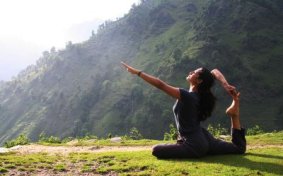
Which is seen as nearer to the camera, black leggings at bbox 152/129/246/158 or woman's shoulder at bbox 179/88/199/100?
woman's shoulder at bbox 179/88/199/100

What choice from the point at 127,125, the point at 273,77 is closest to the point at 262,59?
the point at 273,77

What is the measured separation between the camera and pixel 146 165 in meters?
15.2

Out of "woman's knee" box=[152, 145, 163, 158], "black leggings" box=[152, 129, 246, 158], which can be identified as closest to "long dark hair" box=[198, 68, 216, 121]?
"black leggings" box=[152, 129, 246, 158]

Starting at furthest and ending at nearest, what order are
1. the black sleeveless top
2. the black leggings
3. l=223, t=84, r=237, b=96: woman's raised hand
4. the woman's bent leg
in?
1. the woman's bent leg
2. the black leggings
3. l=223, t=84, r=237, b=96: woman's raised hand
4. the black sleeveless top

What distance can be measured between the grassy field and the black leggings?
25 centimetres

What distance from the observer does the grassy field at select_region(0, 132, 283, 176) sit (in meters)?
13.8

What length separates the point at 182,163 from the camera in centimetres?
1469

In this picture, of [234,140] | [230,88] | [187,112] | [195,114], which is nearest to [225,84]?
[230,88]

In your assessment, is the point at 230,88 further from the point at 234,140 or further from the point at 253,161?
the point at 253,161

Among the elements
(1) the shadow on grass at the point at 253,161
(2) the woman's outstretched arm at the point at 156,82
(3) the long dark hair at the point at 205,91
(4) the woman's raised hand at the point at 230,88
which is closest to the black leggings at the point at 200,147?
(1) the shadow on grass at the point at 253,161

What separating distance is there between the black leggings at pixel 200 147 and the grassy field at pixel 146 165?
0.82 feet

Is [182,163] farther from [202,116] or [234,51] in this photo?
[234,51]

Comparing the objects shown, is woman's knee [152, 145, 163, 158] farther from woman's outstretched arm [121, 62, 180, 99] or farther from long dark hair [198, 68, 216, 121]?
woman's outstretched arm [121, 62, 180, 99]

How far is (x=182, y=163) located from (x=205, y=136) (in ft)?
5.00
